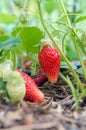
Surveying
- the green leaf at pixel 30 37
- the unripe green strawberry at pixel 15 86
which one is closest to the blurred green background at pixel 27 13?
the green leaf at pixel 30 37

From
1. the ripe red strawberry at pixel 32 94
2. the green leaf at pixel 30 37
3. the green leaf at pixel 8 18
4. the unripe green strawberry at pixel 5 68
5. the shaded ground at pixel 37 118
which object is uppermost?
the green leaf at pixel 8 18

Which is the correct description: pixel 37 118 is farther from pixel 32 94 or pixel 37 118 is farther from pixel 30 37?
pixel 30 37

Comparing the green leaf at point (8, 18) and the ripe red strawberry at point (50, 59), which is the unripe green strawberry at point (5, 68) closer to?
the ripe red strawberry at point (50, 59)

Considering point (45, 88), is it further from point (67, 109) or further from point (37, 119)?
point (37, 119)

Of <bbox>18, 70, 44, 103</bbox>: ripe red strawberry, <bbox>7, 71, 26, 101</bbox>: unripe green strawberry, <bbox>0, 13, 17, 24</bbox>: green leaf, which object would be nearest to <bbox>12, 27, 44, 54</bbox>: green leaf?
<bbox>18, 70, 44, 103</bbox>: ripe red strawberry

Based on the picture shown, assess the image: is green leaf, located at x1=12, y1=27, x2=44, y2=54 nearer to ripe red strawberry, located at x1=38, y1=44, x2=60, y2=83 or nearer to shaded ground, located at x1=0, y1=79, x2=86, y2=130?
ripe red strawberry, located at x1=38, y1=44, x2=60, y2=83

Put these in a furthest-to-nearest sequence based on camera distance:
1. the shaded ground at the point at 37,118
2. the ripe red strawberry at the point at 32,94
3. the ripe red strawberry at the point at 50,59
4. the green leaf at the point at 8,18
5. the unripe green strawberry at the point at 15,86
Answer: the green leaf at the point at 8,18 → the ripe red strawberry at the point at 50,59 → the ripe red strawberry at the point at 32,94 → the unripe green strawberry at the point at 15,86 → the shaded ground at the point at 37,118

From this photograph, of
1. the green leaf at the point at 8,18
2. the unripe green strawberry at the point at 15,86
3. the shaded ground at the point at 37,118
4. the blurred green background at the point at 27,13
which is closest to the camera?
the shaded ground at the point at 37,118
